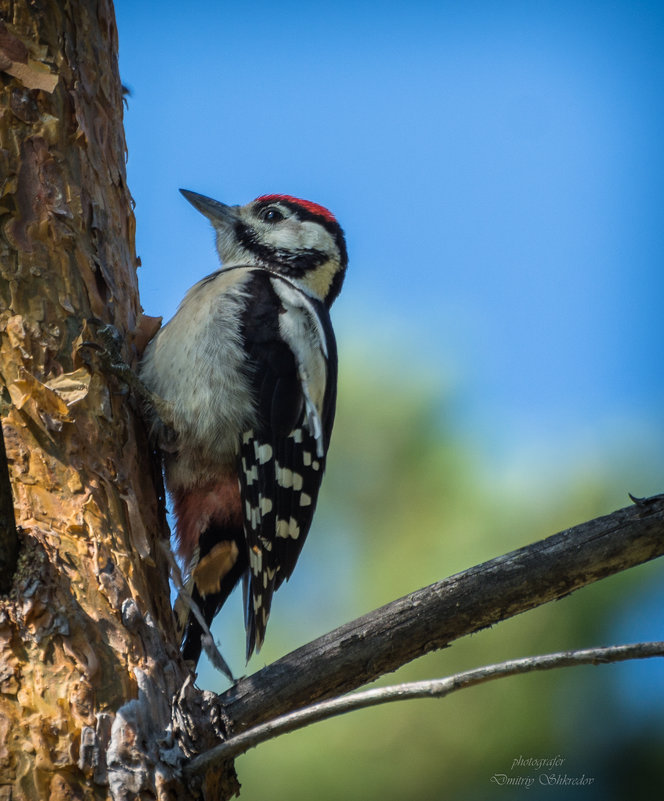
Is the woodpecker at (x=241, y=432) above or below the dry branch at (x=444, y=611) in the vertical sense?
above

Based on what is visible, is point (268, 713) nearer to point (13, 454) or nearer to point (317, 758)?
point (13, 454)

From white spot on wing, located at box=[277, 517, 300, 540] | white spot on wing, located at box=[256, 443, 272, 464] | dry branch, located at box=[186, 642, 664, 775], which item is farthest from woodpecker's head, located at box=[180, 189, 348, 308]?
dry branch, located at box=[186, 642, 664, 775]

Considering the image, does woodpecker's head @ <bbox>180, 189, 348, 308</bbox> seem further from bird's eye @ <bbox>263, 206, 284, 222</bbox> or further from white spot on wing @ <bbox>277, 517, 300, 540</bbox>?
white spot on wing @ <bbox>277, 517, 300, 540</bbox>

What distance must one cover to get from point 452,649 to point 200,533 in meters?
1.25

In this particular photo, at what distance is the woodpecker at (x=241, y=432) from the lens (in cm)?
268

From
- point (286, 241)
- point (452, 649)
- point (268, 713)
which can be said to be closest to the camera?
point (268, 713)

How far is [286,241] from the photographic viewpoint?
3.67 m

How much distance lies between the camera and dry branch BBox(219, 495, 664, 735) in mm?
1814

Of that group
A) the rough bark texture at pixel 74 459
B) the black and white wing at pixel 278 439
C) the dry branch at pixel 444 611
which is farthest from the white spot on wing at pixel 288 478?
the dry branch at pixel 444 611

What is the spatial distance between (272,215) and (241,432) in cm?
126

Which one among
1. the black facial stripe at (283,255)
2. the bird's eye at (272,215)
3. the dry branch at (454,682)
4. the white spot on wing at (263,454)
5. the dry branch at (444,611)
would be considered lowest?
the dry branch at (454,682)

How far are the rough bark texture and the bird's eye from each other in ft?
3.57

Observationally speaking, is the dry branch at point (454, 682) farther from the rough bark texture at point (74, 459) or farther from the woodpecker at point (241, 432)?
the woodpecker at point (241, 432)

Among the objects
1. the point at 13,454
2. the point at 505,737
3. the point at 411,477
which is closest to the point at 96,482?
the point at 13,454
